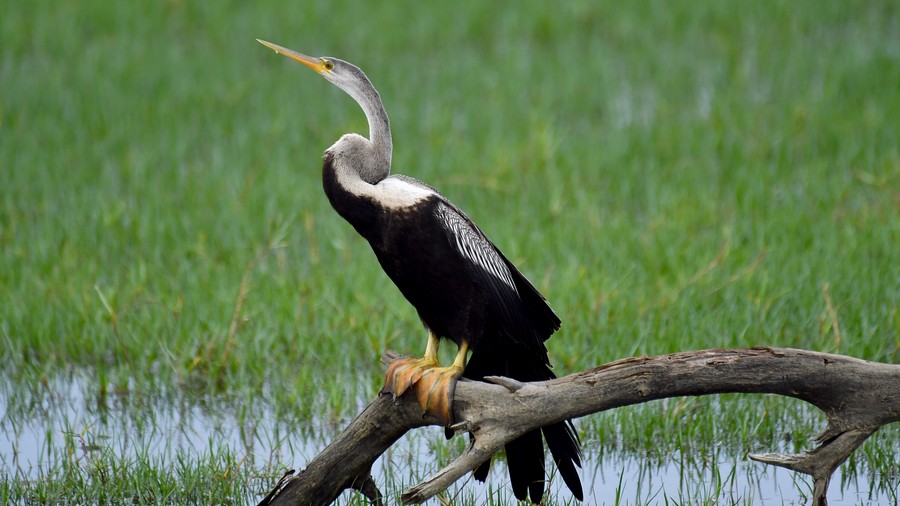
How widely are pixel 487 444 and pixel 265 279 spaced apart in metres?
3.22

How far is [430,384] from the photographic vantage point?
3.72m

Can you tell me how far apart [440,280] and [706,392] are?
0.93 m

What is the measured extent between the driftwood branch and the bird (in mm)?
232

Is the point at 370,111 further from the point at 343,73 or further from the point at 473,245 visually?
the point at 473,245

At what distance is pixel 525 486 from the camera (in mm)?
4020

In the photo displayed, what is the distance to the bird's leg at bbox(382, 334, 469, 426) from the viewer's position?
12.1ft

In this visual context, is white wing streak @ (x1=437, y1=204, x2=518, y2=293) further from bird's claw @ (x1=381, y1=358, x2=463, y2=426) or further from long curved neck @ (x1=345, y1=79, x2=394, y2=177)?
bird's claw @ (x1=381, y1=358, x2=463, y2=426)

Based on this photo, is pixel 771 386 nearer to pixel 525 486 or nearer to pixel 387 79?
pixel 525 486

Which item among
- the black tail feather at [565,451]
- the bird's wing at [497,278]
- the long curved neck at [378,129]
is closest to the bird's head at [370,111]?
the long curved neck at [378,129]

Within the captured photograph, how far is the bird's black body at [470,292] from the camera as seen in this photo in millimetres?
3730

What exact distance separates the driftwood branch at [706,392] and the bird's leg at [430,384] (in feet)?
0.25

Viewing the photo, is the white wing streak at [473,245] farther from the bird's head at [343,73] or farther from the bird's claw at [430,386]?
the bird's head at [343,73]

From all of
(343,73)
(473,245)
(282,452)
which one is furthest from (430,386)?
(282,452)

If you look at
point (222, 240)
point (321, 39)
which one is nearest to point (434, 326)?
point (222, 240)
